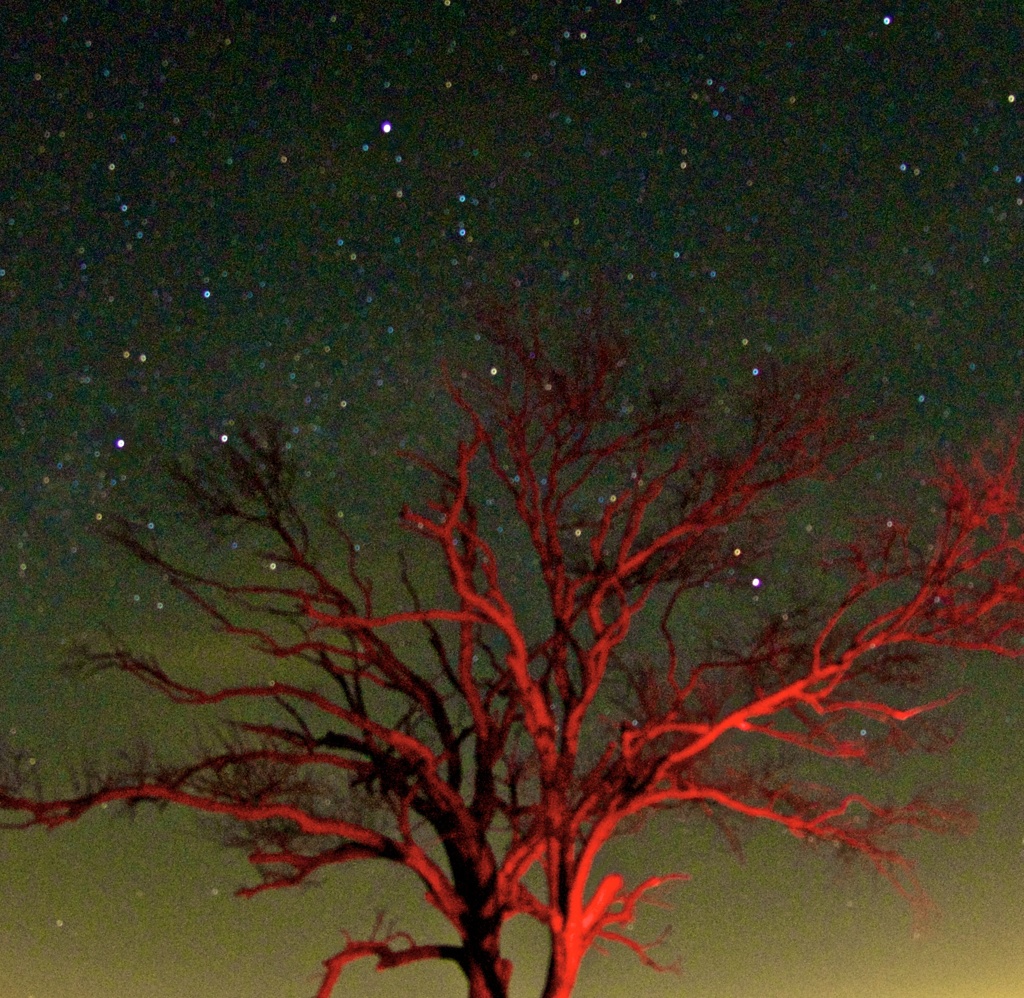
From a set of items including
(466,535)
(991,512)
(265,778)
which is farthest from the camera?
(265,778)

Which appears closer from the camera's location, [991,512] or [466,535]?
[991,512]

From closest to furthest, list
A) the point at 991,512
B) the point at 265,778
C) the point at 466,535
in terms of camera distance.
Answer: the point at 991,512
the point at 466,535
the point at 265,778

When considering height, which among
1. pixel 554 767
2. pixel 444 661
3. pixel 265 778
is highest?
pixel 444 661

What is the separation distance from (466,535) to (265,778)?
2.11m

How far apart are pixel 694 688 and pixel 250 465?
128 inches

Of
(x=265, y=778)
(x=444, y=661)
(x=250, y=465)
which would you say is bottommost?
(x=265, y=778)

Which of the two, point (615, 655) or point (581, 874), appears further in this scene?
point (615, 655)

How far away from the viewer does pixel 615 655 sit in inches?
339

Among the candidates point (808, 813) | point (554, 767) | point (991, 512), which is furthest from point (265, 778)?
point (991, 512)

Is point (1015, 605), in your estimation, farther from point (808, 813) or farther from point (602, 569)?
point (602, 569)

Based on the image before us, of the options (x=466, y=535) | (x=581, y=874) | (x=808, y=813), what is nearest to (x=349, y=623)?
(x=466, y=535)

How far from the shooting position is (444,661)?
8555 mm

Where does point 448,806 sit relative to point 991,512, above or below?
below

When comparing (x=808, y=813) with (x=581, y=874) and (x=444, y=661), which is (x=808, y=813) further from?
(x=444, y=661)
